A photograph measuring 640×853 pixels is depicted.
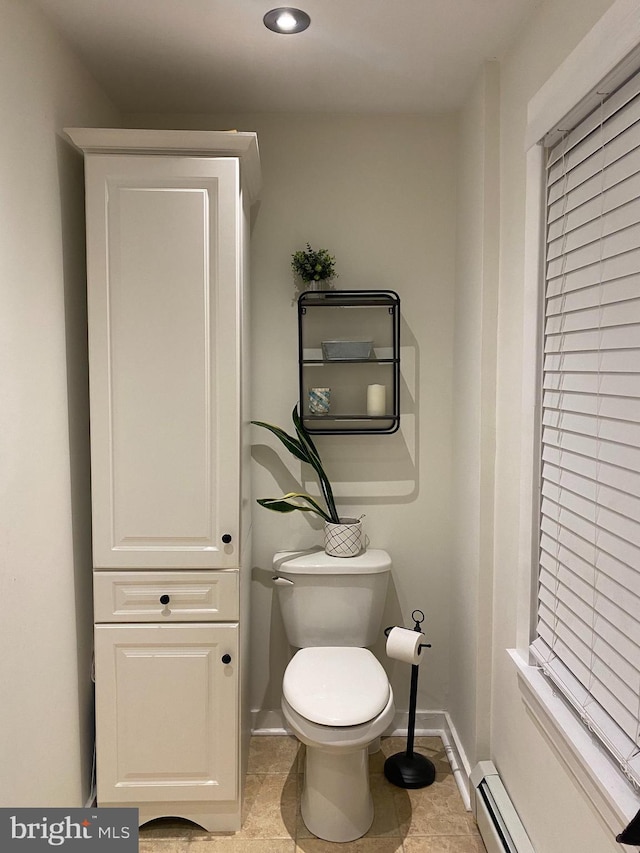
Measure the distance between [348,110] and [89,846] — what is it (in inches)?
99.0

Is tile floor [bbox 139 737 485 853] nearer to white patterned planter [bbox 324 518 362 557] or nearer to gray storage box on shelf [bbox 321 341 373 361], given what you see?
white patterned planter [bbox 324 518 362 557]

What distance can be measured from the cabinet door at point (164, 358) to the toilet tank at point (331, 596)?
0.43 metres

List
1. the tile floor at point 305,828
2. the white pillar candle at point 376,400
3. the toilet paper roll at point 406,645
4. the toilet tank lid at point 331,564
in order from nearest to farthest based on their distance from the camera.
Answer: the tile floor at point 305,828 → the toilet paper roll at point 406,645 → the toilet tank lid at point 331,564 → the white pillar candle at point 376,400

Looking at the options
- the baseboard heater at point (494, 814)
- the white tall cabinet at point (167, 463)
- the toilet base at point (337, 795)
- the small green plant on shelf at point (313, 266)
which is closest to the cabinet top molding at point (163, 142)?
the white tall cabinet at point (167, 463)

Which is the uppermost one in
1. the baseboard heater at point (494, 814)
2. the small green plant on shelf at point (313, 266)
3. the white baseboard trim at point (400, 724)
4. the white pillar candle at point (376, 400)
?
the small green plant on shelf at point (313, 266)

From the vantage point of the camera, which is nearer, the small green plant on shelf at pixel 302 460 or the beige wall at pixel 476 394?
the beige wall at pixel 476 394

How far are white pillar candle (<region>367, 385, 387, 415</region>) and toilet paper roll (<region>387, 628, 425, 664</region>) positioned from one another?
795mm

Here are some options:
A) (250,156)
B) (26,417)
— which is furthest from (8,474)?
(250,156)

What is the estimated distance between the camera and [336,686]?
7.12 feet

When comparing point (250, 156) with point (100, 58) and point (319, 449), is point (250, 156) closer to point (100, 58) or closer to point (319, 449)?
point (100, 58)

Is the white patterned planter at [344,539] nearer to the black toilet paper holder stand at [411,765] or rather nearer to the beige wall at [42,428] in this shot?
the black toilet paper holder stand at [411,765]

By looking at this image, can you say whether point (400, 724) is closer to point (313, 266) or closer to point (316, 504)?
point (316, 504)

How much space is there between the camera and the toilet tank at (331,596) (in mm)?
2496

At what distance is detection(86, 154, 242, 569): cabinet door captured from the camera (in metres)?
2.06
